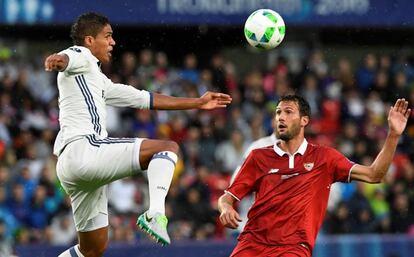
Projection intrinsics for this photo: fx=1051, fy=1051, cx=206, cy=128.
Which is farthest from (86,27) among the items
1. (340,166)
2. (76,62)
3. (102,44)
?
(340,166)

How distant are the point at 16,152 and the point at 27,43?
370 cm

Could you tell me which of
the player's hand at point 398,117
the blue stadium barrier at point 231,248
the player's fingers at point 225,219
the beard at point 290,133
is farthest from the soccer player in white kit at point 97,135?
the blue stadium barrier at point 231,248

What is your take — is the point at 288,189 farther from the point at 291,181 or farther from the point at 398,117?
the point at 398,117

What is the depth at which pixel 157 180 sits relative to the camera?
7988mm

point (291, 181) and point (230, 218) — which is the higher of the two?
point (291, 181)

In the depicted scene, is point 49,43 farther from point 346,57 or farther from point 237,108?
point 346,57

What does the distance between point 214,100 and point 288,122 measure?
2.32ft

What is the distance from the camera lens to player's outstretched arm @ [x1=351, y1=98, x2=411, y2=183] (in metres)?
8.03

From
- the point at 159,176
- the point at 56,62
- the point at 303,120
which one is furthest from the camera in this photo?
the point at 303,120

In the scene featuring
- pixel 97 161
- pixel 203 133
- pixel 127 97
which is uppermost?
pixel 127 97

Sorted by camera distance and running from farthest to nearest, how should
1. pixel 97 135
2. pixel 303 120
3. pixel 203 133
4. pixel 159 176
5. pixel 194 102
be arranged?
1. pixel 203 133
2. pixel 194 102
3. pixel 303 120
4. pixel 97 135
5. pixel 159 176

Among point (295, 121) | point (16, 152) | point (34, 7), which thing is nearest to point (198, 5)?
point (34, 7)

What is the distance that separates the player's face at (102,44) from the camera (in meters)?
8.54

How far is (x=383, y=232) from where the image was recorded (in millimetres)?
15688
